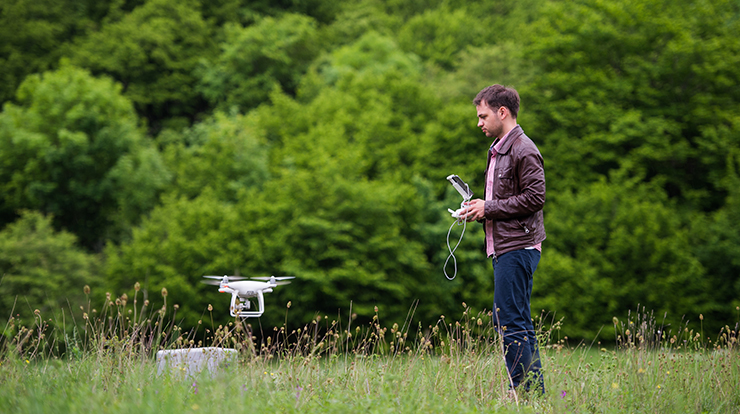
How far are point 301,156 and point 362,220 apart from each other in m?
4.77

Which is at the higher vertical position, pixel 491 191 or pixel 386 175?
pixel 491 191

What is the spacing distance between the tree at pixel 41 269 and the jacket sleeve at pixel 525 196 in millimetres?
16934

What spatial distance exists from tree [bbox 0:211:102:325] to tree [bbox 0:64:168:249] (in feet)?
14.0

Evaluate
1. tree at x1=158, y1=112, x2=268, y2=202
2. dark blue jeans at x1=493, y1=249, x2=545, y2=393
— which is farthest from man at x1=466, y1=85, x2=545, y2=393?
tree at x1=158, y1=112, x2=268, y2=202

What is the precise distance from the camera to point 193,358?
12.1 feet

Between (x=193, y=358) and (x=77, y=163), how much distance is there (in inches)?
917

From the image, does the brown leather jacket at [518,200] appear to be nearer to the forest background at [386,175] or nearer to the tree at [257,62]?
the forest background at [386,175]

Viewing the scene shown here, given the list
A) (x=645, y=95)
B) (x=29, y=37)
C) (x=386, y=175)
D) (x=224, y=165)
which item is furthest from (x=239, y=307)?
(x=29, y=37)

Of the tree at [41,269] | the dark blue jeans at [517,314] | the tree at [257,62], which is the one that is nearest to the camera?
the dark blue jeans at [517,314]

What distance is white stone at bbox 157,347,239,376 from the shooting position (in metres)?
3.51

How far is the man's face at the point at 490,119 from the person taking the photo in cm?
367

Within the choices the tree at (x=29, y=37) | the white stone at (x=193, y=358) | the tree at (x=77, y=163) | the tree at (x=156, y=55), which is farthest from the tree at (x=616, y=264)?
the tree at (x=29, y=37)

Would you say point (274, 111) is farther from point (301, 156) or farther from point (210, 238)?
point (210, 238)

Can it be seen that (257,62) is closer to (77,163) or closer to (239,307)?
(77,163)
